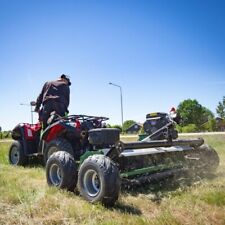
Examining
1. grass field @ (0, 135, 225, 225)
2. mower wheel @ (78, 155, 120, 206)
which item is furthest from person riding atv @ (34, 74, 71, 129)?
mower wheel @ (78, 155, 120, 206)

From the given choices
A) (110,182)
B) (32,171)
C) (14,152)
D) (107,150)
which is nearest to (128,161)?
(107,150)

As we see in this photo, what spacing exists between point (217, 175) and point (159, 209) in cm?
284

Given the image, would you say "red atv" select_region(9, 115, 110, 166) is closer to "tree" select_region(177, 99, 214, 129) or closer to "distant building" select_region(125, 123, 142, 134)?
"tree" select_region(177, 99, 214, 129)

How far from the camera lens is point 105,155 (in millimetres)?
5320

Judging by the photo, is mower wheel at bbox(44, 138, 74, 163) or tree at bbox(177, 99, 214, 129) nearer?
mower wheel at bbox(44, 138, 74, 163)

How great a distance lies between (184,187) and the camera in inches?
225

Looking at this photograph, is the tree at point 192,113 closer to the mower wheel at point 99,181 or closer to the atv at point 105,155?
the atv at point 105,155

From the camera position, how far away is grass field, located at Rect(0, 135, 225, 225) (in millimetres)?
4000

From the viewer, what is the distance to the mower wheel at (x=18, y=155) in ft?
28.5

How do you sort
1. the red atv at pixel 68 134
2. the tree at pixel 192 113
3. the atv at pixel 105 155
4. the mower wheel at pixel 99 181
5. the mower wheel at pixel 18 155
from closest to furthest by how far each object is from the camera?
the mower wheel at pixel 99 181
the atv at pixel 105 155
the red atv at pixel 68 134
the mower wheel at pixel 18 155
the tree at pixel 192 113

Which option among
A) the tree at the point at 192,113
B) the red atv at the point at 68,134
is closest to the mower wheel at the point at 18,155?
the red atv at the point at 68,134

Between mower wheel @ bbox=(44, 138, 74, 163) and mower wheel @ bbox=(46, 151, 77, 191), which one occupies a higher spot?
mower wheel @ bbox=(44, 138, 74, 163)

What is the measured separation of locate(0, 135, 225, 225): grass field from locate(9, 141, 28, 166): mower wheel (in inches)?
107

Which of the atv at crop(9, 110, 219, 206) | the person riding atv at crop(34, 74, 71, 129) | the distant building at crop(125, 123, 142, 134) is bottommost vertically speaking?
the distant building at crop(125, 123, 142, 134)
